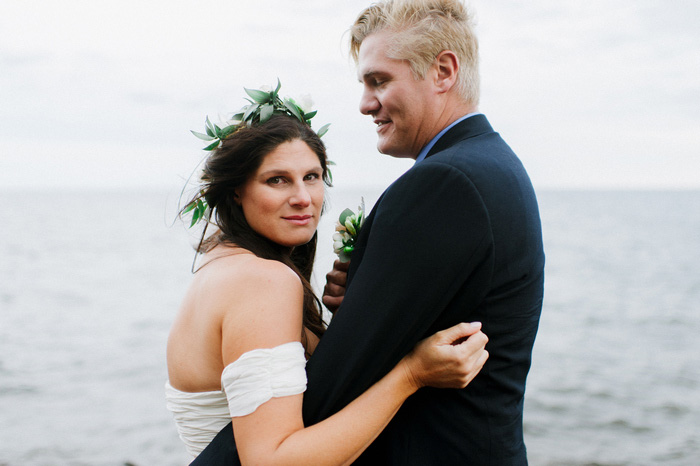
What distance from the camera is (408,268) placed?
1.77m

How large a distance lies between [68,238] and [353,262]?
148 ft

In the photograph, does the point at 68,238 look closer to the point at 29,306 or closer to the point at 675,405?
the point at 29,306

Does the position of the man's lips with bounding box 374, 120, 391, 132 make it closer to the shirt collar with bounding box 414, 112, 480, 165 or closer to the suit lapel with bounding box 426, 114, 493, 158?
the shirt collar with bounding box 414, 112, 480, 165

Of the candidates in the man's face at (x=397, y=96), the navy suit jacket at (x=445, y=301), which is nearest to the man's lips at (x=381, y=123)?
the man's face at (x=397, y=96)

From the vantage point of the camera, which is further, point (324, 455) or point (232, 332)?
point (232, 332)

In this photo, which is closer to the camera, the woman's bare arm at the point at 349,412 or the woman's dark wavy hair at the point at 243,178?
the woman's bare arm at the point at 349,412

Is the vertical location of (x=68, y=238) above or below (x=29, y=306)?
above

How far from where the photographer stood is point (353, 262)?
2.02m

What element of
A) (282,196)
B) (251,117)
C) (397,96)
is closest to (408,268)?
(397,96)

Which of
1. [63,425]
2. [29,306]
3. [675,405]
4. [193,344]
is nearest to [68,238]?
[29,306]

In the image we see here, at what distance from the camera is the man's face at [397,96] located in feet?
7.98

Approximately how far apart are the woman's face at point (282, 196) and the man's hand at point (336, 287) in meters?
0.30

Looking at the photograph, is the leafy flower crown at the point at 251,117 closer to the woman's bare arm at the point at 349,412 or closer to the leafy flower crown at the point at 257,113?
the leafy flower crown at the point at 257,113

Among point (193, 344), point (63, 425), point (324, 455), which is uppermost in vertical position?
point (193, 344)
